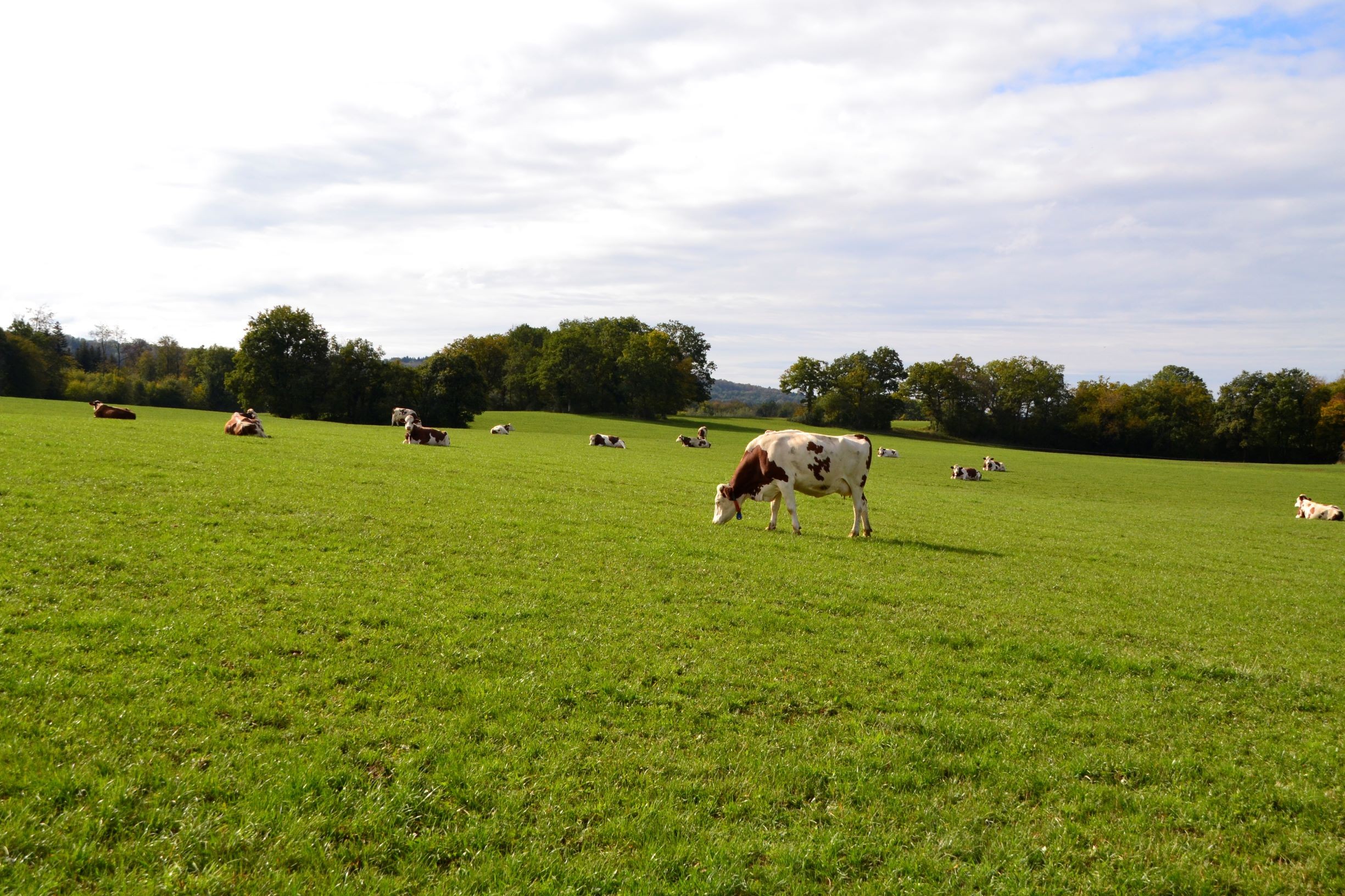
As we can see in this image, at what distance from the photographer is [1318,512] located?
34.4 meters

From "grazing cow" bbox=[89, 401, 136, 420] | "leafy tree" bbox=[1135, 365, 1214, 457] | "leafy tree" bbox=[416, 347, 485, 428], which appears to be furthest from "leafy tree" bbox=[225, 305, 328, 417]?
"leafy tree" bbox=[1135, 365, 1214, 457]

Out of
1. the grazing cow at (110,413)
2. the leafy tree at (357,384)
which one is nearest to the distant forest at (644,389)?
the leafy tree at (357,384)

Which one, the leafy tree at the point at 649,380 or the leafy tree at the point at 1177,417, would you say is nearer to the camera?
the leafy tree at the point at 1177,417

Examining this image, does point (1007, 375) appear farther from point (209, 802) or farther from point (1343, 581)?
point (209, 802)

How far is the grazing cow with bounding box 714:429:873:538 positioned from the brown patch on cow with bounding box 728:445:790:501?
0.01 metres

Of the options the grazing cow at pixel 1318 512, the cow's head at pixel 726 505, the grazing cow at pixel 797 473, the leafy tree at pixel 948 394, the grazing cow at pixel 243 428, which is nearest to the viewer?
the grazing cow at pixel 797 473

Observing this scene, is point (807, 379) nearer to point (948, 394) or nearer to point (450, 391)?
point (948, 394)

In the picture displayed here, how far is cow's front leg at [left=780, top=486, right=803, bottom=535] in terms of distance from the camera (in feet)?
61.3

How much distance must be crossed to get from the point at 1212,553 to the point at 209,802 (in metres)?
25.0

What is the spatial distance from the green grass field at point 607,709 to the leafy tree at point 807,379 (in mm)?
109615

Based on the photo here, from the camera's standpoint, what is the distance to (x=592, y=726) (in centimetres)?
753

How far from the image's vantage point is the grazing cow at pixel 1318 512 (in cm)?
3391

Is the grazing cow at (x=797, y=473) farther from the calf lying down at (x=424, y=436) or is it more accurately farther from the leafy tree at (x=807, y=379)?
the leafy tree at (x=807, y=379)

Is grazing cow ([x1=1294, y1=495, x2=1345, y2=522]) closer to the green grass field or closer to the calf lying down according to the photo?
the green grass field
